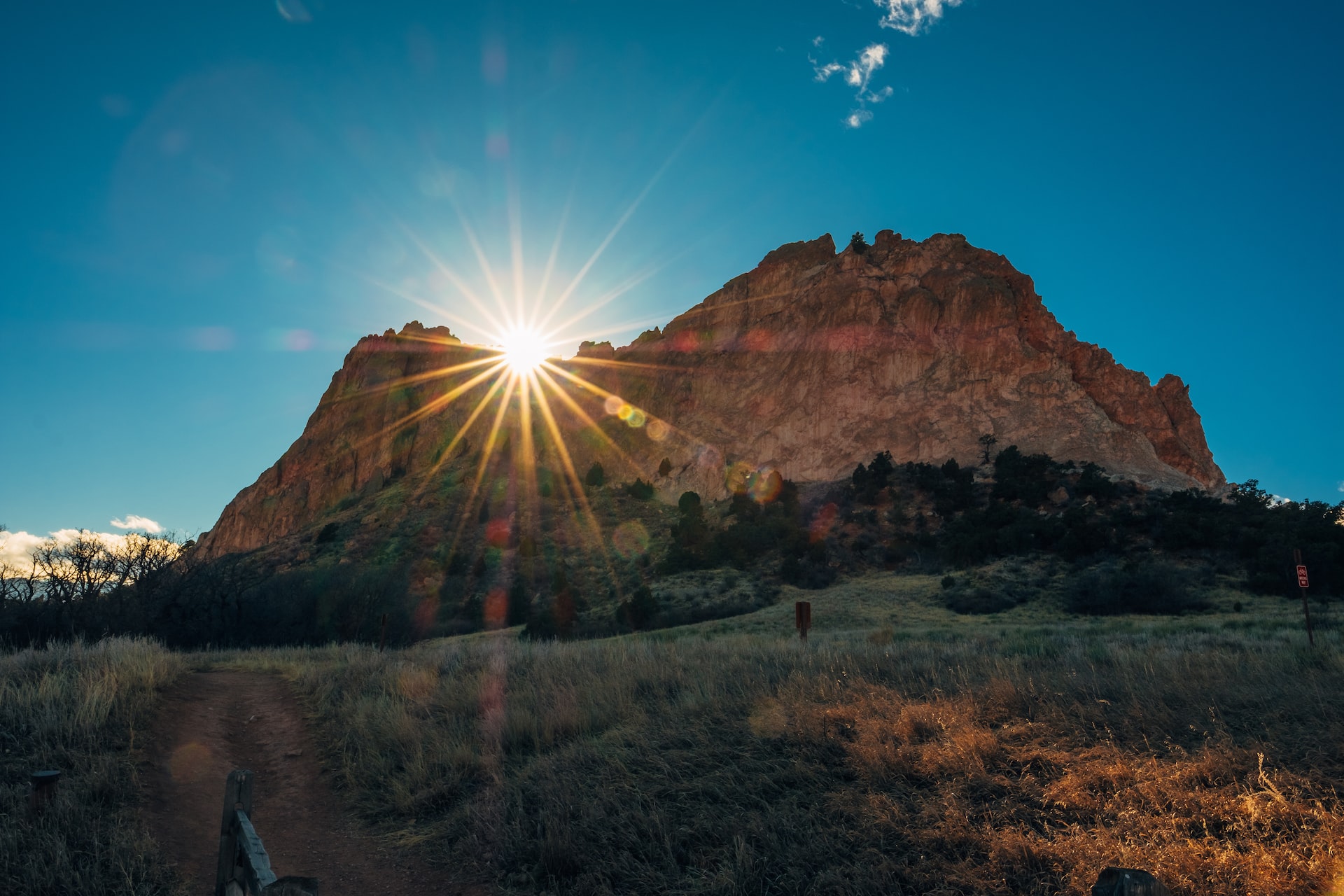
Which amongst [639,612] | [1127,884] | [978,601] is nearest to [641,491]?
[639,612]

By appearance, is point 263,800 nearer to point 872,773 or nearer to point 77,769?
point 77,769

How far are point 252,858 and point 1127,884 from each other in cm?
377

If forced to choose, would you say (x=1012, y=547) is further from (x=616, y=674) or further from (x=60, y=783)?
(x=60, y=783)

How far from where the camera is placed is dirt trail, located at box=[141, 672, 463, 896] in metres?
5.50

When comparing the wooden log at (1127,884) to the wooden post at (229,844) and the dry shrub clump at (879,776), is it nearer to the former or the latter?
the dry shrub clump at (879,776)

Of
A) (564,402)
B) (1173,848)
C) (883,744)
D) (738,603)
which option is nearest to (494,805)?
(883,744)

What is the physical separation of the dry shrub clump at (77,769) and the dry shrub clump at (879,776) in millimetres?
2088

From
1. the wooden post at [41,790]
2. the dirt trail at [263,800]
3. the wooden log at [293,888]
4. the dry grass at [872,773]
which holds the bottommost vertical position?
the dirt trail at [263,800]

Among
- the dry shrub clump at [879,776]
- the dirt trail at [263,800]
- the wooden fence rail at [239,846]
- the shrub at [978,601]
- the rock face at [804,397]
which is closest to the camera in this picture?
A: the wooden fence rail at [239,846]

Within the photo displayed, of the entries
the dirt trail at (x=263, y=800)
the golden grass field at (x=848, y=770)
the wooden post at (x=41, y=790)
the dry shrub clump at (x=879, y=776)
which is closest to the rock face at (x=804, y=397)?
the golden grass field at (x=848, y=770)

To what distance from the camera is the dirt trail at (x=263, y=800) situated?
550cm

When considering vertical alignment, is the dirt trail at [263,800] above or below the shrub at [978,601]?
above

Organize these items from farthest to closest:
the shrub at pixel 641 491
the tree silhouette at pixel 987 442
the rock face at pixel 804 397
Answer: the shrub at pixel 641 491 → the rock face at pixel 804 397 → the tree silhouette at pixel 987 442

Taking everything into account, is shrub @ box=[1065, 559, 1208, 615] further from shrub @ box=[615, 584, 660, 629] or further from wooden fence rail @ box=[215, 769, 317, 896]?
wooden fence rail @ box=[215, 769, 317, 896]
